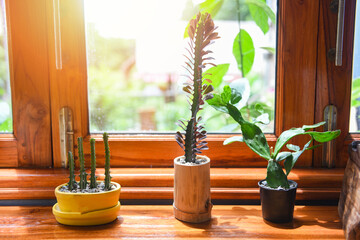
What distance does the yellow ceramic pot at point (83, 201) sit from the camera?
2.85 feet

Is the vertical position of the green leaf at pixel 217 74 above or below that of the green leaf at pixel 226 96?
above

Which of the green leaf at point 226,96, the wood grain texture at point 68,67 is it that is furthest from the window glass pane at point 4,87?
the green leaf at point 226,96

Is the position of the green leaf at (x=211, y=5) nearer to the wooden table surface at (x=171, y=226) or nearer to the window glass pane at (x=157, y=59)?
the window glass pane at (x=157, y=59)

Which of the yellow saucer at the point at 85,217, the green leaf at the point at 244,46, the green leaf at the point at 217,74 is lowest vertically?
the yellow saucer at the point at 85,217

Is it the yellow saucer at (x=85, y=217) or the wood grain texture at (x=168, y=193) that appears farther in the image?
the wood grain texture at (x=168, y=193)

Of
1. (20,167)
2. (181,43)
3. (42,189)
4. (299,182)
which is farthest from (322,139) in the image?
(20,167)

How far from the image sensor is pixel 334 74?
1.08 meters

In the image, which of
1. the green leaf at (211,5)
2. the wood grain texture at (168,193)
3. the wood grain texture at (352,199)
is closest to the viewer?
the wood grain texture at (352,199)

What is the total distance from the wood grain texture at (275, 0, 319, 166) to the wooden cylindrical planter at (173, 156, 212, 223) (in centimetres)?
36

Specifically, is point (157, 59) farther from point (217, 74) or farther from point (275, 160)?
point (275, 160)

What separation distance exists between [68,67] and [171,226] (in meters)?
0.59

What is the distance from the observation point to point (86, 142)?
1.11 metres

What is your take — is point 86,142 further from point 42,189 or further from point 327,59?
point 327,59

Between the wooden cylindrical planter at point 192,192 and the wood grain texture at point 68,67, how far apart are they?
41cm
